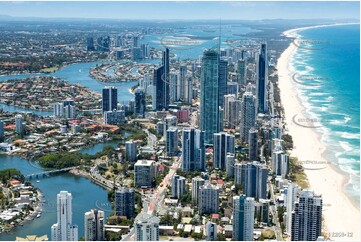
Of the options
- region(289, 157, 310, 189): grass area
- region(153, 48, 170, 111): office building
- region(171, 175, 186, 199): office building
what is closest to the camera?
region(171, 175, 186, 199): office building

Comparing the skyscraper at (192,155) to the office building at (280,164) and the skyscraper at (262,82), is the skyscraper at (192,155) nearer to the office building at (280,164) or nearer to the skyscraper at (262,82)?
the office building at (280,164)

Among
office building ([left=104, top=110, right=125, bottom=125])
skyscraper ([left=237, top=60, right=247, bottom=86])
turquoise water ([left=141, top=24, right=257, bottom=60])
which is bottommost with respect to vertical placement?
office building ([left=104, top=110, right=125, bottom=125])

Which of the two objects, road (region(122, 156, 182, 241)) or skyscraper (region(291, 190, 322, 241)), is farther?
road (region(122, 156, 182, 241))

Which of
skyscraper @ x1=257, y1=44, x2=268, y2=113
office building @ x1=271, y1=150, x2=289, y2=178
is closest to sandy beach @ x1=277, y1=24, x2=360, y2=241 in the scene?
office building @ x1=271, y1=150, x2=289, y2=178

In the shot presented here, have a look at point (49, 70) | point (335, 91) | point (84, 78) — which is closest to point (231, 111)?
point (335, 91)

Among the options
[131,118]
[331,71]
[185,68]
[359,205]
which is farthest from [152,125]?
[331,71]

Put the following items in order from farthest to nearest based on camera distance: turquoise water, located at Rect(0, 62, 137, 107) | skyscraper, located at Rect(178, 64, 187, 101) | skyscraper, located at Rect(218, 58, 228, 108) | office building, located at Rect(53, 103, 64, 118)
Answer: turquoise water, located at Rect(0, 62, 137, 107), skyscraper, located at Rect(178, 64, 187, 101), office building, located at Rect(53, 103, 64, 118), skyscraper, located at Rect(218, 58, 228, 108)

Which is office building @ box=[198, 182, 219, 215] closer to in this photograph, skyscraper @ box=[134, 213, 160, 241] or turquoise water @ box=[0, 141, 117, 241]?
turquoise water @ box=[0, 141, 117, 241]
